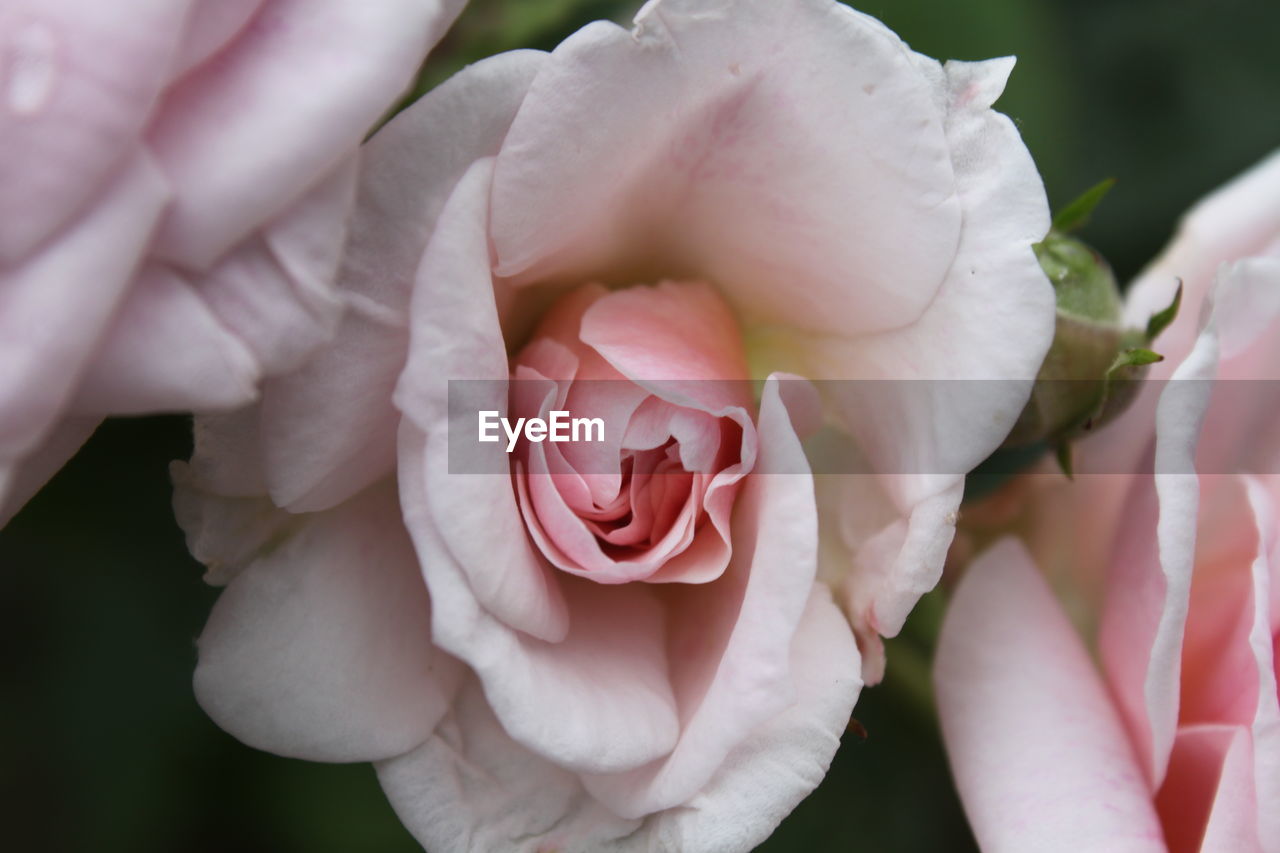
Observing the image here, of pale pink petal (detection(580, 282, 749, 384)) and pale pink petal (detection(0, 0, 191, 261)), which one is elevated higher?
pale pink petal (detection(0, 0, 191, 261))

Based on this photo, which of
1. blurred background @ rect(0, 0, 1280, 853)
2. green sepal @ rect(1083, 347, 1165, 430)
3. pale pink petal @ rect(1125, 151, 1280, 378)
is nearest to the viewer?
green sepal @ rect(1083, 347, 1165, 430)

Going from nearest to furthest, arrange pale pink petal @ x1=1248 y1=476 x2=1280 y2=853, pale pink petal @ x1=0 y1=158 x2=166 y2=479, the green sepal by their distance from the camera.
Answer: pale pink petal @ x1=0 y1=158 x2=166 y2=479 < pale pink petal @ x1=1248 y1=476 x2=1280 y2=853 < the green sepal

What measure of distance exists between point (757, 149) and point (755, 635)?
0.68 feet

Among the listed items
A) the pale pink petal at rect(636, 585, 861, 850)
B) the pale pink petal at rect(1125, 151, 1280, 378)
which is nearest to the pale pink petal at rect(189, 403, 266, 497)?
the pale pink petal at rect(636, 585, 861, 850)

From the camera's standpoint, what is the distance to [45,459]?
49cm

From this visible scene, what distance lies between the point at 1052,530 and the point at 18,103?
595 millimetres

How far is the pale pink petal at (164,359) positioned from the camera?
16.9 inches

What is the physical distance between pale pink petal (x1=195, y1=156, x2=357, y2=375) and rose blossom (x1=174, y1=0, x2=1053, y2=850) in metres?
0.03

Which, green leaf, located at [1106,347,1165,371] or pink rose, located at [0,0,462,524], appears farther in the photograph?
green leaf, located at [1106,347,1165,371]

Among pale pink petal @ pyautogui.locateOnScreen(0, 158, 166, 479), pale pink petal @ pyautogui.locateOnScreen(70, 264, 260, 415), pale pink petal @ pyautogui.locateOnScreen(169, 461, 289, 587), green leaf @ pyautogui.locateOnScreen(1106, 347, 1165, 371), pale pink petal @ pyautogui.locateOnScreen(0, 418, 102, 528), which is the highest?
pale pink petal @ pyautogui.locateOnScreen(0, 158, 166, 479)

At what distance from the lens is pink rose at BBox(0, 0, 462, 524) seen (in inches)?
→ 16.4

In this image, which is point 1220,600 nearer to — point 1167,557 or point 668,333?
point 1167,557

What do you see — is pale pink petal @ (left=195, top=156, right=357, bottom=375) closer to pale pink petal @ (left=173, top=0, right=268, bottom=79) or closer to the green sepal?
pale pink petal @ (left=173, top=0, right=268, bottom=79)

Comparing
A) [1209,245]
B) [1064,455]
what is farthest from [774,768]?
[1209,245]
